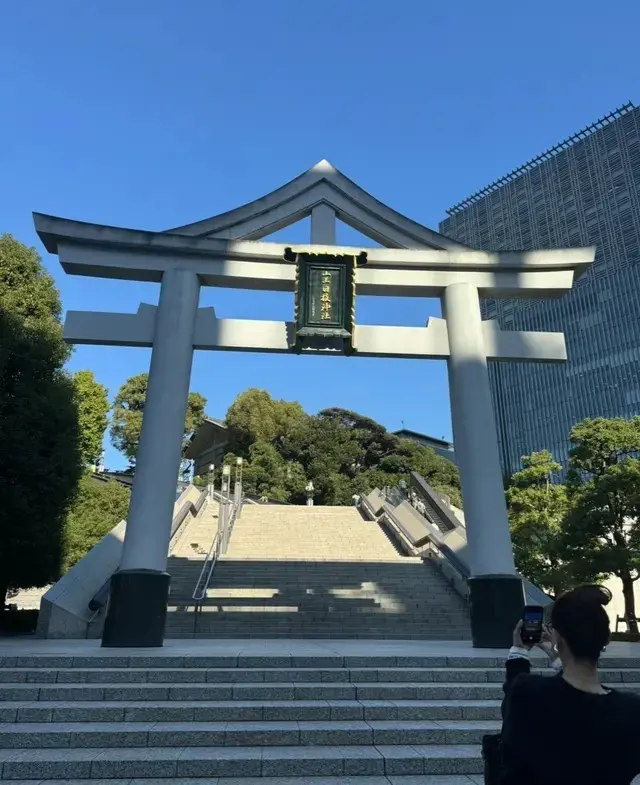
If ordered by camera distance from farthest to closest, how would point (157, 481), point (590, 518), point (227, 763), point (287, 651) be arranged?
point (590, 518)
point (157, 481)
point (287, 651)
point (227, 763)

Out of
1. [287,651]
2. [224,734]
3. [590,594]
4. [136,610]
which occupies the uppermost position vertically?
[590,594]

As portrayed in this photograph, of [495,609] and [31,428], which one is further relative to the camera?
[31,428]

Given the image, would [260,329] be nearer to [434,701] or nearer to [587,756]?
[434,701]

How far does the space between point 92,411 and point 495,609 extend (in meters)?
29.9

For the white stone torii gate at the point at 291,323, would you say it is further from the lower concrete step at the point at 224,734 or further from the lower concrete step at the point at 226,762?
the lower concrete step at the point at 226,762

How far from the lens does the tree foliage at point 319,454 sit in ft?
115

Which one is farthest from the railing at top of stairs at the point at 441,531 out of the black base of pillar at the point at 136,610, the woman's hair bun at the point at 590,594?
the woman's hair bun at the point at 590,594

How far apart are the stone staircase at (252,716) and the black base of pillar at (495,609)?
183 centimetres

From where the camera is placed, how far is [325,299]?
9.32 m

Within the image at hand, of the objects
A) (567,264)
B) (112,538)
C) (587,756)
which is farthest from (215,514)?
(587,756)

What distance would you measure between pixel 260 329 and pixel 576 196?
77.8m

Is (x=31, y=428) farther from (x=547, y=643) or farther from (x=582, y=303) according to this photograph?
(x=582, y=303)

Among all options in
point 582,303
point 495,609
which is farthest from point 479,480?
point 582,303

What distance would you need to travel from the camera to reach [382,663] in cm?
591
